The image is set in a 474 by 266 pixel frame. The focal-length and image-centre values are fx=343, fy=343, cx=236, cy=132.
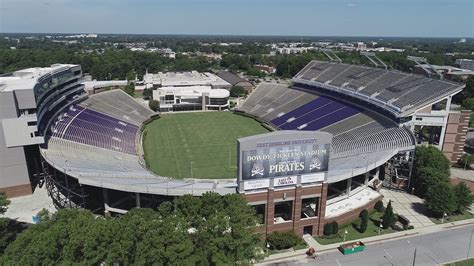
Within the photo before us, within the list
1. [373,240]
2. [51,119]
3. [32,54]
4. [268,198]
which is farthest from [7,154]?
[32,54]

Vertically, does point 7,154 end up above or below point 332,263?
above

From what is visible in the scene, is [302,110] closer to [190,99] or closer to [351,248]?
[190,99]

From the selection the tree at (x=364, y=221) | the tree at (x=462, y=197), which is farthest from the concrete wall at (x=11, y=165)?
the tree at (x=462, y=197)

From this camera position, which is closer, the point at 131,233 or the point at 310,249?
the point at 131,233

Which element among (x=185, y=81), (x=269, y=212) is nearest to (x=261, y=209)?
(x=269, y=212)

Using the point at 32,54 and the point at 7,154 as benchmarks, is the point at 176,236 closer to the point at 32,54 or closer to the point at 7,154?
the point at 7,154

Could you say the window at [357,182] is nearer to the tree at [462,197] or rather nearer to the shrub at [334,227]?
the shrub at [334,227]
